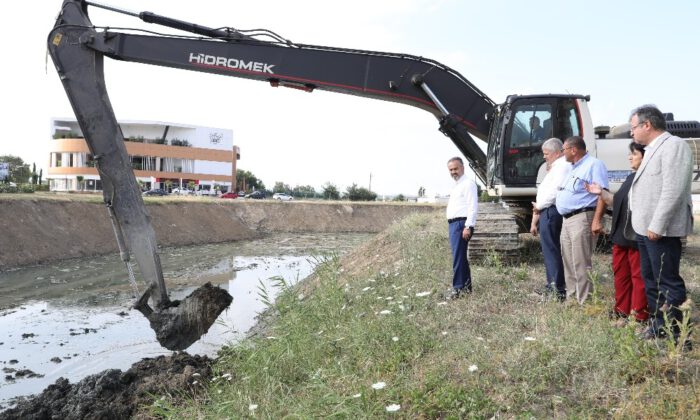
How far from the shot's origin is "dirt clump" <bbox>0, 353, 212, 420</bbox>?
191 inches

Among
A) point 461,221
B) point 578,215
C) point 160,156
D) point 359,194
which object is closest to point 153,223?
point 461,221

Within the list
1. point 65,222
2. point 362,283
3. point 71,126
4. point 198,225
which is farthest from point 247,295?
point 71,126

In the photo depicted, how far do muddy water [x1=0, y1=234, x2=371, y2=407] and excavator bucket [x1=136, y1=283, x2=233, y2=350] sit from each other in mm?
232

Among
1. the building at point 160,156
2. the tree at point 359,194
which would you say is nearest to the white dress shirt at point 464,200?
the tree at point 359,194

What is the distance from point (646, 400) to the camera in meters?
3.28

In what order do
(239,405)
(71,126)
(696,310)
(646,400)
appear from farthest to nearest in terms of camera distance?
(71,126)
(696,310)
(239,405)
(646,400)

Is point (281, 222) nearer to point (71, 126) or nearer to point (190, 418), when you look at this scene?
point (190, 418)

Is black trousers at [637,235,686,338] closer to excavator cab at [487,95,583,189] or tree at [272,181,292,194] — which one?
excavator cab at [487,95,583,189]

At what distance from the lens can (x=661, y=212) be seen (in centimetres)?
397

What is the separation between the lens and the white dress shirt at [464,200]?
19.4 feet

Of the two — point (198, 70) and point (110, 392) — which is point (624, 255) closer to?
point (110, 392)

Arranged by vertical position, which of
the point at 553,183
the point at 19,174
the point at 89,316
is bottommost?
the point at 89,316

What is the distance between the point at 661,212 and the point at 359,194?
49.0 meters

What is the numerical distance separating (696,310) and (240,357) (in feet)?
13.8
